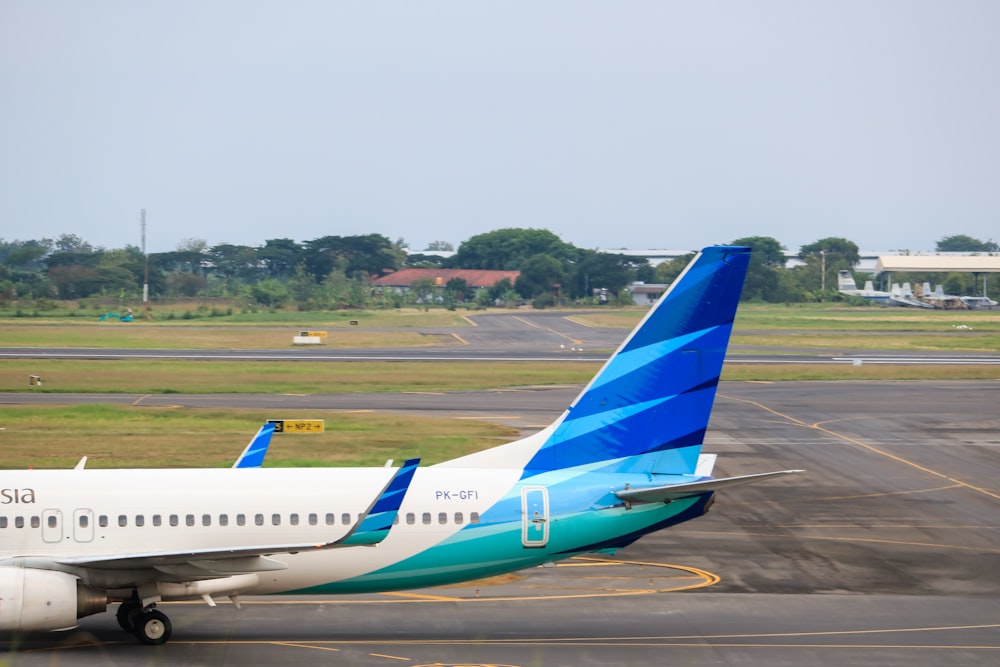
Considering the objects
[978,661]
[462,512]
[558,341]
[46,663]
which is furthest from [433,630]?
[558,341]

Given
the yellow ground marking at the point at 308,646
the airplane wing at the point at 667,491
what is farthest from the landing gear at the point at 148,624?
the airplane wing at the point at 667,491

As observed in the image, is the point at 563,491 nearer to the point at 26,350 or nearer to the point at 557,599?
the point at 557,599

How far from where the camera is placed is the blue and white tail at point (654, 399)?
22812 mm

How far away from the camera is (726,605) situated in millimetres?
25312

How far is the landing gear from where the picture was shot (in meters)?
21.3

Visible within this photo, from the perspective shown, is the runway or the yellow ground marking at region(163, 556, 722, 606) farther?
the yellow ground marking at region(163, 556, 722, 606)

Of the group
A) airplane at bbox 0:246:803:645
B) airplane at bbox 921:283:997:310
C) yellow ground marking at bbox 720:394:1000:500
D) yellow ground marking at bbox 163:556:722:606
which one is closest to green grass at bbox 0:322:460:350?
yellow ground marking at bbox 720:394:1000:500

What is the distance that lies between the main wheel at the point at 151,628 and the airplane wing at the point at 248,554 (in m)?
1.19

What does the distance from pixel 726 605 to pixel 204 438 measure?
28.0 meters

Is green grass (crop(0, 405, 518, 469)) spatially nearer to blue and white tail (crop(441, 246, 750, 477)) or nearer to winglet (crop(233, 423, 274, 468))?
winglet (crop(233, 423, 274, 468))

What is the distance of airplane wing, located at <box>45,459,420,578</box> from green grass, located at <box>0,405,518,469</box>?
1916cm

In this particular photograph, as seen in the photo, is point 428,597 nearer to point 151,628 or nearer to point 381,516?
point 151,628

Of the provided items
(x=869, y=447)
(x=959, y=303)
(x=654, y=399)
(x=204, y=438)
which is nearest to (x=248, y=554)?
(x=654, y=399)

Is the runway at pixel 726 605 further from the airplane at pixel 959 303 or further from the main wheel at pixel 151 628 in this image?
the airplane at pixel 959 303
